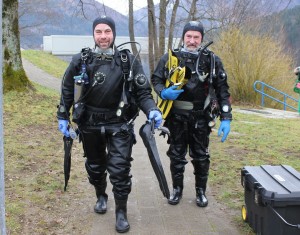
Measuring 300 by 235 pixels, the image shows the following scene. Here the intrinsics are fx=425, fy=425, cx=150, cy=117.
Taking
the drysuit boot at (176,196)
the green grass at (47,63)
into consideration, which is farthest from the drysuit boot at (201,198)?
the green grass at (47,63)

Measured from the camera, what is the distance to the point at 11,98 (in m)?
10.2

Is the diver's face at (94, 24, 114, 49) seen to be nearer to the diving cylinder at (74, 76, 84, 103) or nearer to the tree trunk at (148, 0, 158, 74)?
the diving cylinder at (74, 76, 84, 103)

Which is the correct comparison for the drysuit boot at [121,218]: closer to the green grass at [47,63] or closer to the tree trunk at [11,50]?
the tree trunk at [11,50]

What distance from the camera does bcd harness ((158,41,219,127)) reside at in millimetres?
4170

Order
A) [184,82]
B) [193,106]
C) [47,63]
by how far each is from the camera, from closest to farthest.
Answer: [184,82]
[193,106]
[47,63]

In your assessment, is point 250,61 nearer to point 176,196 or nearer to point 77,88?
point 176,196

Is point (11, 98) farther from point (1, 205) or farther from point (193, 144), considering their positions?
point (1, 205)

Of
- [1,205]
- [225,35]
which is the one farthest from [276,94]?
[1,205]

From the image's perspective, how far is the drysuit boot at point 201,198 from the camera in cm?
455

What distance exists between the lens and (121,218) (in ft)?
12.8

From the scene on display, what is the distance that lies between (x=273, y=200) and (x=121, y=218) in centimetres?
144

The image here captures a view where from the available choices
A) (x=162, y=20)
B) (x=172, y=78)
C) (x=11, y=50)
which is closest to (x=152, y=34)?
(x=162, y=20)

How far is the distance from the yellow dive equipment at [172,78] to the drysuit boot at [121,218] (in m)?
1.01

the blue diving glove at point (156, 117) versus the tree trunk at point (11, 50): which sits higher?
the tree trunk at point (11, 50)
